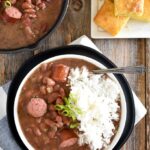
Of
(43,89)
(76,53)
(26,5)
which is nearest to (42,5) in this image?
(26,5)

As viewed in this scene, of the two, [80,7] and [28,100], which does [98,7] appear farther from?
[28,100]

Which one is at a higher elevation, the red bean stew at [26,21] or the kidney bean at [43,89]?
the red bean stew at [26,21]

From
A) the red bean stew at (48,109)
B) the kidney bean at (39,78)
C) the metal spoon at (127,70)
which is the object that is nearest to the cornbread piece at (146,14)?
the metal spoon at (127,70)

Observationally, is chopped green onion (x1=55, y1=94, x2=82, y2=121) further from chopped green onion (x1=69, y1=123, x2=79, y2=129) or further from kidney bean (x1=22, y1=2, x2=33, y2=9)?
kidney bean (x1=22, y1=2, x2=33, y2=9)

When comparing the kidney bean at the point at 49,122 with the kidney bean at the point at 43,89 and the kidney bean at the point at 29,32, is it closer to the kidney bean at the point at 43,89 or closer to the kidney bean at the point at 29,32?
the kidney bean at the point at 43,89

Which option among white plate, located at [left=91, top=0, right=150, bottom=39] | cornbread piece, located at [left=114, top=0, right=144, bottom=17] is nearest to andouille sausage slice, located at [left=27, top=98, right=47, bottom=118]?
white plate, located at [left=91, top=0, right=150, bottom=39]

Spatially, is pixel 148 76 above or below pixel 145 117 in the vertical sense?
above

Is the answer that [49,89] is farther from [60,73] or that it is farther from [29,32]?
[29,32]

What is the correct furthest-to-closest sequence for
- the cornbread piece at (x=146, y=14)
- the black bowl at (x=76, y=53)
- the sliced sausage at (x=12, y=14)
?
1. the cornbread piece at (x=146, y=14)
2. the black bowl at (x=76, y=53)
3. the sliced sausage at (x=12, y=14)

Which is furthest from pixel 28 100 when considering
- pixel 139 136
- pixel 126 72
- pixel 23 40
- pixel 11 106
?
pixel 139 136
